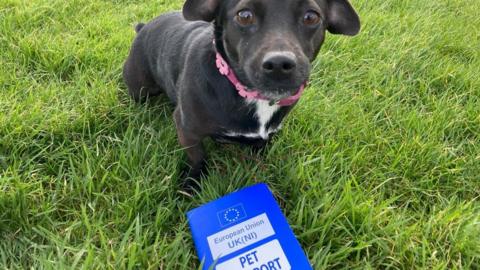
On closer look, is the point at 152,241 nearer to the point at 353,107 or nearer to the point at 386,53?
the point at 353,107

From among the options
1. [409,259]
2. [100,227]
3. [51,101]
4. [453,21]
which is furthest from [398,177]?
[453,21]

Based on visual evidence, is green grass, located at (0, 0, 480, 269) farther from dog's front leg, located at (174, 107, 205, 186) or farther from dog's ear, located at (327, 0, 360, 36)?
dog's ear, located at (327, 0, 360, 36)

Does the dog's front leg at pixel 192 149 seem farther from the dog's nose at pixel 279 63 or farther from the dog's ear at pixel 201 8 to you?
the dog's nose at pixel 279 63

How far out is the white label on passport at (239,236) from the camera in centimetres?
174

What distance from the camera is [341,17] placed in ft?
6.66

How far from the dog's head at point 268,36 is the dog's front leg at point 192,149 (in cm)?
43

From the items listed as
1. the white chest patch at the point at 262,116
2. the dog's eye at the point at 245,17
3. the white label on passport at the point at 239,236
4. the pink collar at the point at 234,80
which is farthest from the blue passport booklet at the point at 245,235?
the dog's eye at the point at 245,17

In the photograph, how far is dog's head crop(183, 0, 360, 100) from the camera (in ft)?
5.24

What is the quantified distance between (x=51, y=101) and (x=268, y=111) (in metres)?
1.31

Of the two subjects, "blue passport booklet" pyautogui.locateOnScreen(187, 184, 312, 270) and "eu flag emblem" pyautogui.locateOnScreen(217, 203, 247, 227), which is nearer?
"blue passport booklet" pyautogui.locateOnScreen(187, 184, 312, 270)

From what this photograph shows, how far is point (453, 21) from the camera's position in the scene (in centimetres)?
390

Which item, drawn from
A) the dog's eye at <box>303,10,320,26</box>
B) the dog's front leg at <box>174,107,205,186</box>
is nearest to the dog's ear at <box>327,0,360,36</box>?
the dog's eye at <box>303,10,320,26</box>

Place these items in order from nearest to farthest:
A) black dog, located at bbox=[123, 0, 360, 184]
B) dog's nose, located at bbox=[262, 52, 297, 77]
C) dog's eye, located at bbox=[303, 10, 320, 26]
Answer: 1. dog's nose, located at bbox=[262, 52, 297, 77]
2. black dog, located at bbox=[123, 0, 360, 184]
3. dog's eye, located at bbox=[303, 10, 320, 26]

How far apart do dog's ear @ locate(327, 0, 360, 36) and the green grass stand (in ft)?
2.14
